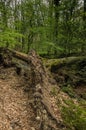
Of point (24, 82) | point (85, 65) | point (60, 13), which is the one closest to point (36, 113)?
point (24, 82)

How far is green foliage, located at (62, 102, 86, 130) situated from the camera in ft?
20.3

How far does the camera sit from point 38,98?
6.60m

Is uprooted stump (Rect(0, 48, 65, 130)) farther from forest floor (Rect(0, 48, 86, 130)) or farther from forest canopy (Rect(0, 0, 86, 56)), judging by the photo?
forest canopy (Rect(0, 0, 86, 56))

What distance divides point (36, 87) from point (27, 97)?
1.48 feet

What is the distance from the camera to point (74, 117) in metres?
6.59

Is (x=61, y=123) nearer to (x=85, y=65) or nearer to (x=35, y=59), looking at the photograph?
(x=35, y=59)

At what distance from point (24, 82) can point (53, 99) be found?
135 centimetres

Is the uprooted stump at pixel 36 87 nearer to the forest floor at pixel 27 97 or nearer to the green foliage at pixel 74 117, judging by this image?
the forest floor at pixel 27 97

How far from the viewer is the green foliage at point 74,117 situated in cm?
619

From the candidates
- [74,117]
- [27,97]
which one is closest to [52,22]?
[27,97]

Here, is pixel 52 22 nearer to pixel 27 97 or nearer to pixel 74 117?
pixel 27 97

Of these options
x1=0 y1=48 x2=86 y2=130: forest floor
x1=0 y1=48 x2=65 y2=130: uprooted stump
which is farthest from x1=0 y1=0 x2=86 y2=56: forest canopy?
x1=0 y1=48 x2=86 y2=130: forest floor

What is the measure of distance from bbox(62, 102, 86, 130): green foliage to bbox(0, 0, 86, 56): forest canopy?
6723mm

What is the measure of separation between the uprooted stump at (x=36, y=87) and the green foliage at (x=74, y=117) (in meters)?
0.27
